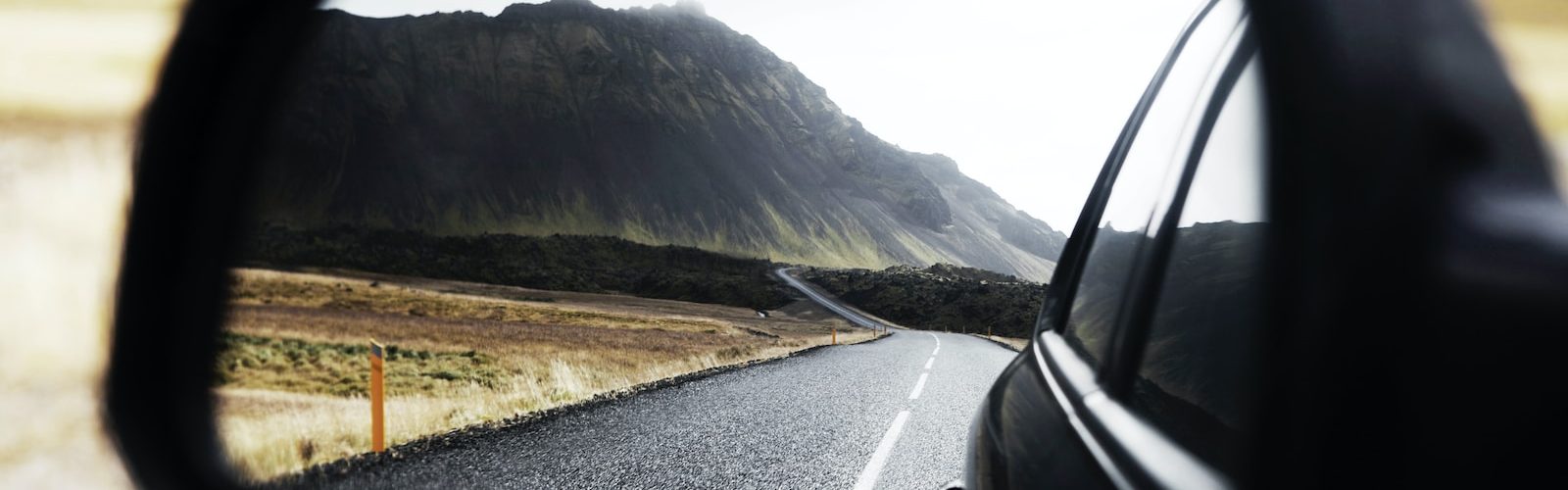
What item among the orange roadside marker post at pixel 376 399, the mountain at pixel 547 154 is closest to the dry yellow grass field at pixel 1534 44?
the orange roadside marker post at pixel 376 399

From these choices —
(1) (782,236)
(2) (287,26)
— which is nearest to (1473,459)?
(2) (287,26)

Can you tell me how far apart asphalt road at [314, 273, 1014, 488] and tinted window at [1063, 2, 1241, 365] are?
363 cm

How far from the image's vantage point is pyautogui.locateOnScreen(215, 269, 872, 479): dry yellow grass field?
6801 mm

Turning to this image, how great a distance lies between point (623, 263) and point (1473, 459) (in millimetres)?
125833

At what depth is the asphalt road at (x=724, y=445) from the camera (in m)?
5.77

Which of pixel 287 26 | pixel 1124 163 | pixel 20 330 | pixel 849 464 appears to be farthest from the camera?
pixel 849 464

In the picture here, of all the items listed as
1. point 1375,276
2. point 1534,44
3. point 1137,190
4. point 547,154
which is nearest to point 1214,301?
point 1534,44

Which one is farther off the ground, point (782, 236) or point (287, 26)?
point (287, 26)

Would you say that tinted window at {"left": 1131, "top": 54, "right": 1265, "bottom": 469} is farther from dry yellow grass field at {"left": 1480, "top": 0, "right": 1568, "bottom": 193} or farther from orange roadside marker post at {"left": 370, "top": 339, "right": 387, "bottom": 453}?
orange roadside marker post at {"left": 370, "top": 339, "right": 387, "bottom": 453}

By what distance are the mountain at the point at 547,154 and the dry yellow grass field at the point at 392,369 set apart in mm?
112492

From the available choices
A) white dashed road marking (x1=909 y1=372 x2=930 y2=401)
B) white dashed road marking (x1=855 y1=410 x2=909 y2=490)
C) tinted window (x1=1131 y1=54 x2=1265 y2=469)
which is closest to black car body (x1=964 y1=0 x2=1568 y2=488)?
tinted window (x1=1131 y1=54 x2=1265 y2=469)

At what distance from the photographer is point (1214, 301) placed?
1.27 metres

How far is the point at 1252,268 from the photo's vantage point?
1.05 metres

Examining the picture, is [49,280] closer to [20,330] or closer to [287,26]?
[20,330]
